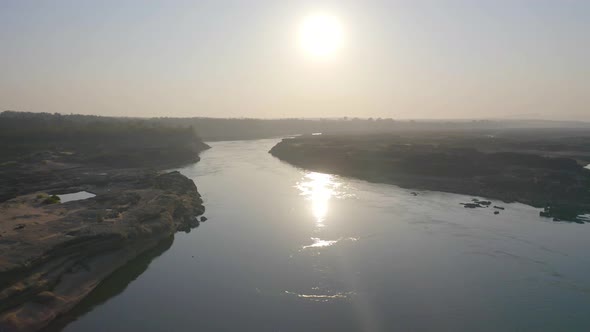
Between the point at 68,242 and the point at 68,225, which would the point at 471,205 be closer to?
the point at 68,242

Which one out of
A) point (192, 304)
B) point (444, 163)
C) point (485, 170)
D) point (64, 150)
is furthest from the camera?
point (64, 150)

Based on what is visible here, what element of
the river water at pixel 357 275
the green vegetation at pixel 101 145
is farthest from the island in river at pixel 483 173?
the green vegetation at pixel 101 145

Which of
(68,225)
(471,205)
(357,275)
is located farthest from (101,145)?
(357,275)

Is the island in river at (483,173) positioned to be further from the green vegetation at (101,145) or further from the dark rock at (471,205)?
the green vegetation at (101,145)

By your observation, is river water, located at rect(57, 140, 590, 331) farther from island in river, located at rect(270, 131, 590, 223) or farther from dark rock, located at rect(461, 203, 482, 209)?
island in river, located at rect(270, 131, 590, 223)

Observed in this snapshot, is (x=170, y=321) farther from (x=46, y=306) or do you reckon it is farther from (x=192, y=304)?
(x=46, y=306)

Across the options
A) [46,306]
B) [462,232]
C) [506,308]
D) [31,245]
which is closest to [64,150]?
[31,245]

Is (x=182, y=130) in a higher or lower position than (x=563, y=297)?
higher

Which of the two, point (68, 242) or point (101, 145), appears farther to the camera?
point (101, 145)
